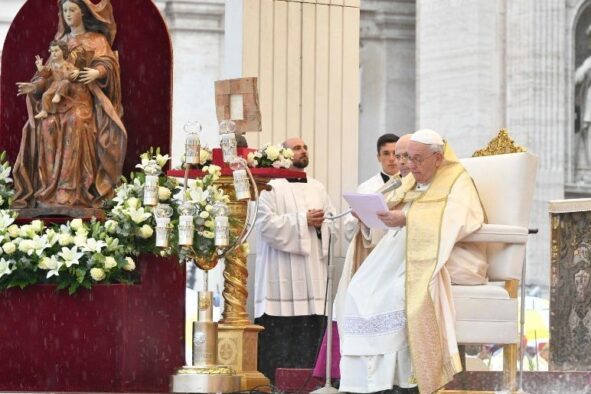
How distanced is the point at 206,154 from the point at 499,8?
26.2ft

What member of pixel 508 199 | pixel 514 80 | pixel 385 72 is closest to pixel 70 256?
pixel 508 199

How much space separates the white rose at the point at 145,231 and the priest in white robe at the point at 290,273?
225 centimetres

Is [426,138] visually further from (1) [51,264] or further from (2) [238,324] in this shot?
(1) [51,264]

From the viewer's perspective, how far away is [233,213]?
9617 millimetres

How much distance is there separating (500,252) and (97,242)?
223cm

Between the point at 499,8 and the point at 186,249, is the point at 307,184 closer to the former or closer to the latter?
the point at 186,249

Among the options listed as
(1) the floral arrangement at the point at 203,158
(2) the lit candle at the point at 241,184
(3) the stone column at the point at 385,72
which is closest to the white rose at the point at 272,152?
(1) the floral arrangement at the point at 203,158

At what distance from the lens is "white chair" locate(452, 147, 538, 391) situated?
8828mm

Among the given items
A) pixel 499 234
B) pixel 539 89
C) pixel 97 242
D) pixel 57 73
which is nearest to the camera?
pixel 97 242

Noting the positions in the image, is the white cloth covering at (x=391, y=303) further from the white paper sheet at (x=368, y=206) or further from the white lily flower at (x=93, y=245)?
the white lily flower at (x=93, y=245)

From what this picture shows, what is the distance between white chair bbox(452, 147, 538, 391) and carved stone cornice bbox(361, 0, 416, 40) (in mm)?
9697

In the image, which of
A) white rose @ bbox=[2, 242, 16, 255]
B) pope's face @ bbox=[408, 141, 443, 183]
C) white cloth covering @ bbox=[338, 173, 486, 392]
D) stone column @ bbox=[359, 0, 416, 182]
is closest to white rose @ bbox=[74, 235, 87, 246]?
white rose @ bbox=[2, 242, 16, 255]

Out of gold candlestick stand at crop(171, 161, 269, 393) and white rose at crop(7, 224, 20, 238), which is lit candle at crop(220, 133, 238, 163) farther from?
white rose at crop(7, 224, 20, 238)

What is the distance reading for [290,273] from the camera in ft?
36.8
